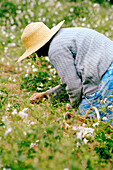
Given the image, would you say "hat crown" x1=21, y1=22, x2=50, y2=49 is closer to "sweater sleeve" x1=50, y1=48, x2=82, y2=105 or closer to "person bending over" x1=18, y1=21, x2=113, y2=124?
"person bending over" x1=18, y1=21, x2=113, y2=124

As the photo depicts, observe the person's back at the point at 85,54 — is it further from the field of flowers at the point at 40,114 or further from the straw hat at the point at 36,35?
the field of flowers at the point at 40,114

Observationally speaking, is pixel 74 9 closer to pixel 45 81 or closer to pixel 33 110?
pixel 45 81

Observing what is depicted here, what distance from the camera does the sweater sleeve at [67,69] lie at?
2.43 metres

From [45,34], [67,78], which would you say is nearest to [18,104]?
[67,78]

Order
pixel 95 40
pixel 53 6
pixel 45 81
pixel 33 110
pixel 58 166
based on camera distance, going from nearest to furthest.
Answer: pixel 58 166, pixel 33 110, pixel 95 40, pixel 45 81, pixel 53 6

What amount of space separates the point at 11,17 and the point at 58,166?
515cm

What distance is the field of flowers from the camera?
156 centimetres

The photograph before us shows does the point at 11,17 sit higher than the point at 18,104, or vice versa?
the point at 11,17

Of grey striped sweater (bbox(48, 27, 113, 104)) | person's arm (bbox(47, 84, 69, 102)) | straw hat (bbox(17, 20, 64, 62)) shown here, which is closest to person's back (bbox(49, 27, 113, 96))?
grey striped sweater (bbox(48, 27, 113, 104))

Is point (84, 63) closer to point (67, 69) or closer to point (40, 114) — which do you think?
point (67, 69)

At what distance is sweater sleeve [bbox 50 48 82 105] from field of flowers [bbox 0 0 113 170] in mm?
215

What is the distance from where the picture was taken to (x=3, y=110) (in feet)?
7.86

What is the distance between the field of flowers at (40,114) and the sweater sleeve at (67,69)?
0.70 feet

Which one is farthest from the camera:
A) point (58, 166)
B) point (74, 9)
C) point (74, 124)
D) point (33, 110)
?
point (74, 9)
